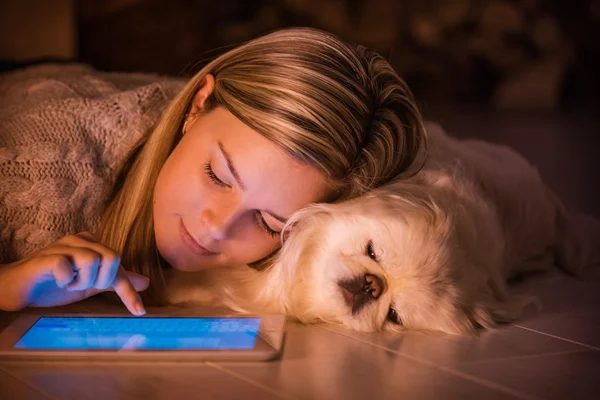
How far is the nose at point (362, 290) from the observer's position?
1.33 meters

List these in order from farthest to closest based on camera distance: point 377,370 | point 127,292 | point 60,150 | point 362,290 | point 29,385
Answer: point 60,150
point 362,290
point 127,292
point 377,370
point 29,385

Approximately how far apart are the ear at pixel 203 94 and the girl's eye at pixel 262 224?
25 centimetres

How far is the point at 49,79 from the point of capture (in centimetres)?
181

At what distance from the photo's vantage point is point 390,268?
4.35 feet

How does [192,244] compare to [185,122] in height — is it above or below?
below

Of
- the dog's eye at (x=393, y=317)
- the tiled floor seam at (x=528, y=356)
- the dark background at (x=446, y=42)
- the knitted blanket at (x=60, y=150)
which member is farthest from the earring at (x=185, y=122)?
the dark background at (x=446, y=42)

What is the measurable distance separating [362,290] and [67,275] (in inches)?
18.7

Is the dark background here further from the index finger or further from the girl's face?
the index finger

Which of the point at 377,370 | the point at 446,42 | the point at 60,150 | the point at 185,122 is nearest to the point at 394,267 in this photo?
the point at 377,370

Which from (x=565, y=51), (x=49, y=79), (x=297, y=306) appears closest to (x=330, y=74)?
(x=297, y=306)

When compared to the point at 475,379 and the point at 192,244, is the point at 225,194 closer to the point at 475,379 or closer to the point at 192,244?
the point at 192,244

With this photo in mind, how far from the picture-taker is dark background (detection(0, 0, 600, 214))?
415 centimetres

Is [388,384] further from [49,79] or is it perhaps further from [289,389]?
[49,79]

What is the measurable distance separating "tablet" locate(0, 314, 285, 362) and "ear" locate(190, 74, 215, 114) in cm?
42
